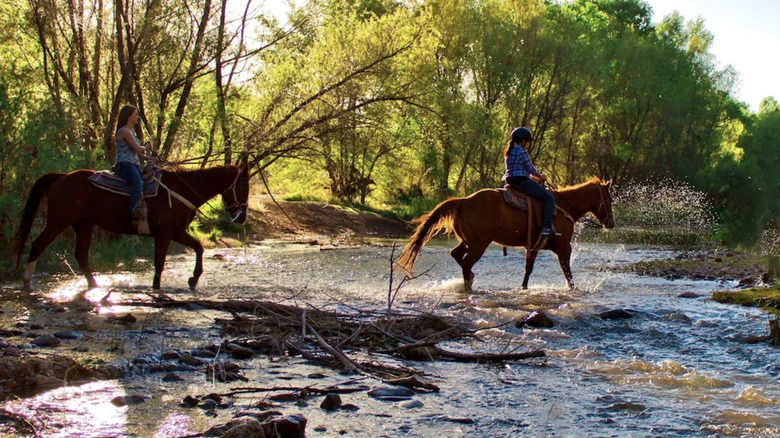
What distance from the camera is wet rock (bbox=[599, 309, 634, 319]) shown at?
10891mm

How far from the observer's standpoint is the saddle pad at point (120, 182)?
484 inches

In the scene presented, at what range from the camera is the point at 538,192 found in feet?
46.6

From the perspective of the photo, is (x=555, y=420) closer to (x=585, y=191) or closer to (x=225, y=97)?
(x=585, y=191)

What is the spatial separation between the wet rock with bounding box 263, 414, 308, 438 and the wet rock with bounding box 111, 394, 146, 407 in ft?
4.43

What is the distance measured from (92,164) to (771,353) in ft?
46.2

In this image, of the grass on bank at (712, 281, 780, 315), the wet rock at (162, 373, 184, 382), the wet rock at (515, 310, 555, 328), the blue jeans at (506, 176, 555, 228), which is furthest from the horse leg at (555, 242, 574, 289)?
the wet rock at (162, 373, 184, 382)

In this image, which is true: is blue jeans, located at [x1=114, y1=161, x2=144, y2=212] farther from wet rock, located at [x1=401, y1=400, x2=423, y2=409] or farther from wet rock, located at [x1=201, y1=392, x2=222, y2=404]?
wet rock, located at [x1=401, y1=400, x2=423, y2=409]

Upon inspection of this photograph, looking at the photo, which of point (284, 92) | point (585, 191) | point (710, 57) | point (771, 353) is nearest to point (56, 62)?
point (284, 92)

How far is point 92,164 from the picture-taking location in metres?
17.0

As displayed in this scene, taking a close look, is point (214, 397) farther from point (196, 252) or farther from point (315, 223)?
point (315, 223)

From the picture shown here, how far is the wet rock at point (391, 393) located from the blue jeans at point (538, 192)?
8.31 metres

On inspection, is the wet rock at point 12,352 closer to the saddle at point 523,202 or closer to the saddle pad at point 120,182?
the saddle pad at point 120,182

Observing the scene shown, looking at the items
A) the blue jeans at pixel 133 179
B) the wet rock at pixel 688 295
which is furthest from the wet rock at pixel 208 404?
the wet rock at pixel 688 295

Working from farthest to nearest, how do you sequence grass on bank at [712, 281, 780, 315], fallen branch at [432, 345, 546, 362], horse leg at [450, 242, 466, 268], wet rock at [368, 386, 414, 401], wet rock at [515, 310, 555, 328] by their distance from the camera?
horse leg at [450, 242, 466, 268], grass on bank at [712, 281, 780, 315], wet rock at [515, 310, 555, 328], fallen branch at [432, 345, 546, 362], wet rock at [368, 386, 414, 401]
